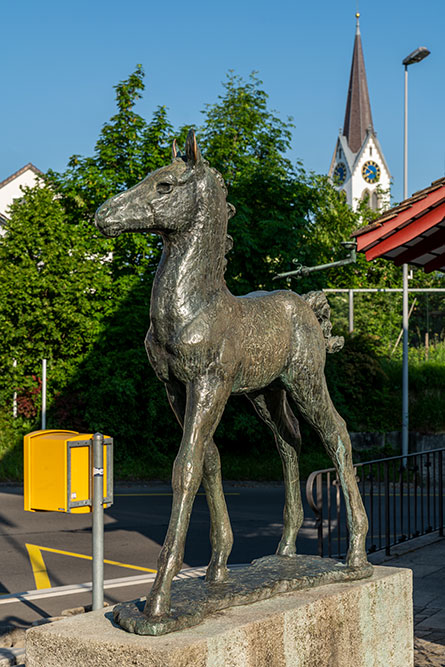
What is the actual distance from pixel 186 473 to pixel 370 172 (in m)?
71.6

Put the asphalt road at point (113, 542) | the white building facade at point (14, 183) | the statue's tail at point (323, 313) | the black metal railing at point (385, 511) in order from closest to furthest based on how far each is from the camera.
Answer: the statue's tail at point (323, 313) < the black metal railing at point (385, 511) < the asphalt road at point (113, 542) < the white building facade at point (14, 183)

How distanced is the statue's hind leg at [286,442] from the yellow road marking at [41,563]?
475 centimetres

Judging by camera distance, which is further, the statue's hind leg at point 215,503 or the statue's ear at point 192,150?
the statue's hind leg at point 215,503

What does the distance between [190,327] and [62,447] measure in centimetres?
123

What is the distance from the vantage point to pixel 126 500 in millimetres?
14148

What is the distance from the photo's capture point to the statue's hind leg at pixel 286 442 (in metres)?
4.05

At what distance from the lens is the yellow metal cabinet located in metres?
4.01

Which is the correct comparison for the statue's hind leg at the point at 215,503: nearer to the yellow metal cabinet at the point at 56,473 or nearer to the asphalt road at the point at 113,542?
the yellow metal cabinet at the point at 56,473

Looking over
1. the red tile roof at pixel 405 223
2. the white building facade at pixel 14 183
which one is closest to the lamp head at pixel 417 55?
the red tile roof at pixel 405 223

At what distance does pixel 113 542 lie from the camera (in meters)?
10.3

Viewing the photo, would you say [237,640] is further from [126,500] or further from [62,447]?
[126,500]

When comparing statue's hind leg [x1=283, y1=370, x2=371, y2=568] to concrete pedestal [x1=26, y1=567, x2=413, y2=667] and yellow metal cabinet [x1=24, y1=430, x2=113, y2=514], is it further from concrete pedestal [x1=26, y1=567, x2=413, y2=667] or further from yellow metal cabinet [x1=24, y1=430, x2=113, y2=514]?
yellow metal cabinet [x1=24, y1=430, x2=113, y2=514]

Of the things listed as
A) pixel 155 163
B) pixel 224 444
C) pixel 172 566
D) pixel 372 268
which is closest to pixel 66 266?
pixel 155 163

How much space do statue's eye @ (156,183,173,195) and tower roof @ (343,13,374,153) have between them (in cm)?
7249
